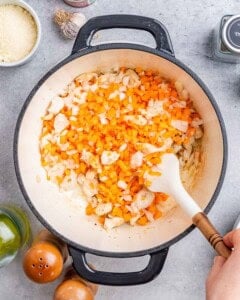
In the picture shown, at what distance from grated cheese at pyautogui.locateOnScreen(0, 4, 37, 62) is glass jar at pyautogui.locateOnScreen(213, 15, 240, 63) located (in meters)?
0.40

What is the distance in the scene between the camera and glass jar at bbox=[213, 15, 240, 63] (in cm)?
130

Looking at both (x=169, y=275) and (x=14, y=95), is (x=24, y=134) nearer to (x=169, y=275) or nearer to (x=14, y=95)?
Result: (x=14, y=95)

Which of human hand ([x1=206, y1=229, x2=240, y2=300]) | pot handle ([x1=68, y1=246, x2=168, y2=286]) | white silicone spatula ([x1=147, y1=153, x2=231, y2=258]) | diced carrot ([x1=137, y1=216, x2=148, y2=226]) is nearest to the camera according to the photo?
human hand ([x1=206, y1=229, x2=240, y2=300])

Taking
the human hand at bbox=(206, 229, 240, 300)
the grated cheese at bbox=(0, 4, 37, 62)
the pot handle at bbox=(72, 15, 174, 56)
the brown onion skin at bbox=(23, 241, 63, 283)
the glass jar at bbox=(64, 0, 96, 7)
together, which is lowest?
the brown onion skin at bbox=(23, 241, 63, 283)

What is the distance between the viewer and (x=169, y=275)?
143 centimetres

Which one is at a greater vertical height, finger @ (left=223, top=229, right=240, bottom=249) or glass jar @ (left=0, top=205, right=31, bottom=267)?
finger @ (left=223, top=229, right=240, bottom=249)

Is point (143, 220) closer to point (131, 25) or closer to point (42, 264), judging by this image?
point (42, 264)

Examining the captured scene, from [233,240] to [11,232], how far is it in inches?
20.7

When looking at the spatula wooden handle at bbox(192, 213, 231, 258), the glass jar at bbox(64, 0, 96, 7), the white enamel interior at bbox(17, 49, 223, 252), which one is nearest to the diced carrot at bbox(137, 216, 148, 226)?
the white enamel interior at bbox(17, 49, 223, 252)

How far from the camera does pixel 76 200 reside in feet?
4.51

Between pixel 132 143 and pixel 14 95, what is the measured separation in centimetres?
31

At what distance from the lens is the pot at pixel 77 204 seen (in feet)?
3.99

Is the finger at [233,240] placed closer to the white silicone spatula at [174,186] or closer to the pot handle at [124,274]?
the white silicone spatula at [174,186]

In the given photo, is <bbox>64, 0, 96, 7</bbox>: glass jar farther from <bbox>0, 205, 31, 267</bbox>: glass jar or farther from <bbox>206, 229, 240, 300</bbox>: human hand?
<bbox>206, 229, 240, 300</bbox>: human hand
